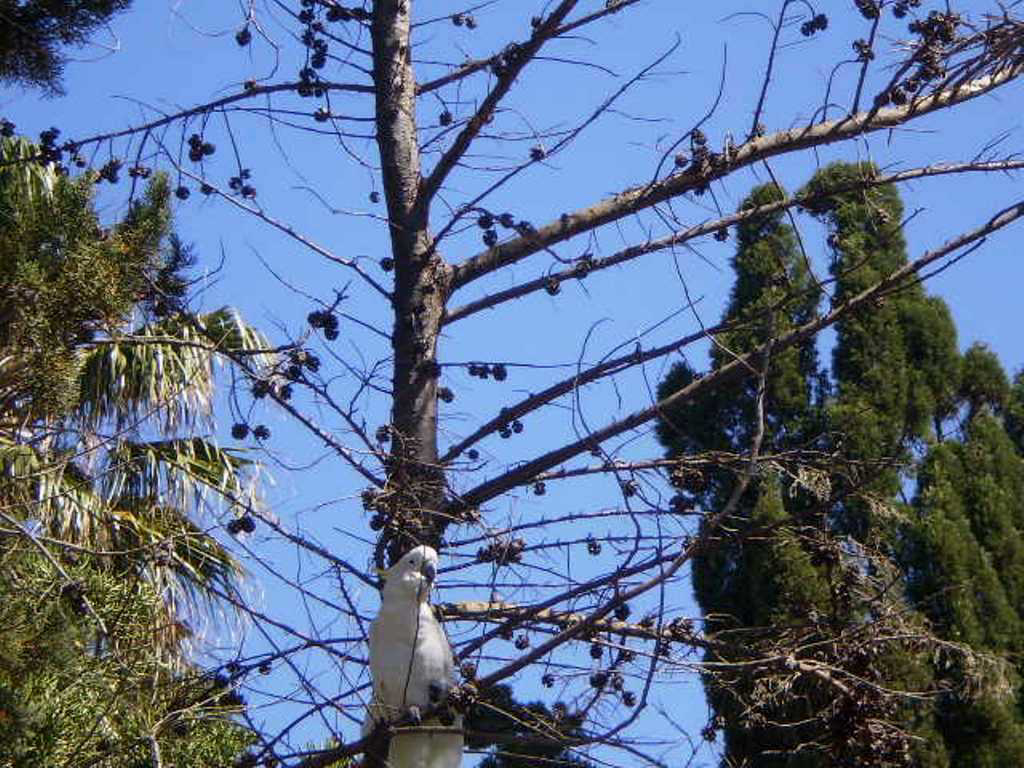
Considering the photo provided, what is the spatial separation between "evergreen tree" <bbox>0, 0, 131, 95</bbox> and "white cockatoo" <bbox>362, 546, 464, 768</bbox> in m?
2.41

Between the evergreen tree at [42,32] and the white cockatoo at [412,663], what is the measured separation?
2414mm

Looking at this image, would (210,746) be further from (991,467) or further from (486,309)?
(991,467)

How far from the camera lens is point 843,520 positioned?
32.4ft

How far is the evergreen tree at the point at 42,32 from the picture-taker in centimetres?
604

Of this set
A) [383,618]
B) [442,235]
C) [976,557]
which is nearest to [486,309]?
[442,235]

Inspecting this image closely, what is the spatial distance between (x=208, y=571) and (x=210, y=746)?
444 cm

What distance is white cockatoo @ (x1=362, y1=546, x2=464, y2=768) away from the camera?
4.64 meters

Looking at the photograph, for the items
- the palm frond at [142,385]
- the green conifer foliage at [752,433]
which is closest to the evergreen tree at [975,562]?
the green conifer foliage at [752,433]

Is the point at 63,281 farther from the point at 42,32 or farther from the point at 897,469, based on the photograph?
the point at 897,469

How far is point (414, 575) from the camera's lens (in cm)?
483

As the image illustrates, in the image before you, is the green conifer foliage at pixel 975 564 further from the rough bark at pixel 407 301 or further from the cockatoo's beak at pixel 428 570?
the cockatoo's beak at pixel 428 570

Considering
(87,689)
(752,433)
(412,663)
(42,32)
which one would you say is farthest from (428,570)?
(752,433)

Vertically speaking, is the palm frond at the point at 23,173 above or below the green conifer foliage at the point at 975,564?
above

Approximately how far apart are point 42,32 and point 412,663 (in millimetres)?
2906
